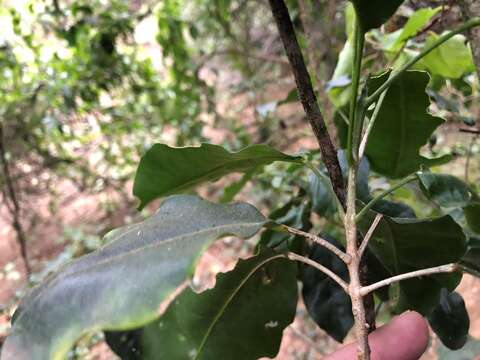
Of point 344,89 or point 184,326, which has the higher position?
point 344,89

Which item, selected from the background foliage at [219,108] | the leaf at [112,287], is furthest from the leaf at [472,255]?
the leaf at [112,287]

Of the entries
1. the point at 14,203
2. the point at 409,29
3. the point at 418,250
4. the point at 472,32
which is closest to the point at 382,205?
the point at 418,250

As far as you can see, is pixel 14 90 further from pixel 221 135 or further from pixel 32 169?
pixel 221 135

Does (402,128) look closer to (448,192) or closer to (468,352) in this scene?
(448,192)

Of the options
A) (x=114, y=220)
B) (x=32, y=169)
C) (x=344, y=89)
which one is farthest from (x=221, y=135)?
(x=344, y=89)

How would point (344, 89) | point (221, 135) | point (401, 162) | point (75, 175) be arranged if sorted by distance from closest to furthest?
point (401, 162), point (344, 89), point (75, 175), point (221, 135)

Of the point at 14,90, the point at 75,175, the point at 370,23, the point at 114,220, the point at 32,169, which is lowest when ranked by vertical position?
the point at 114,220

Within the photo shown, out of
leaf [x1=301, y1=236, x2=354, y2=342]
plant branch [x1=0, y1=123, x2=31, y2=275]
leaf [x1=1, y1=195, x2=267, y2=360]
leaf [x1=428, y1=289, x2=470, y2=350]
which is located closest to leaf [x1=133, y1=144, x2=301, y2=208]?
leaf [x1=1, y1=195, x2=267, y2=360]
